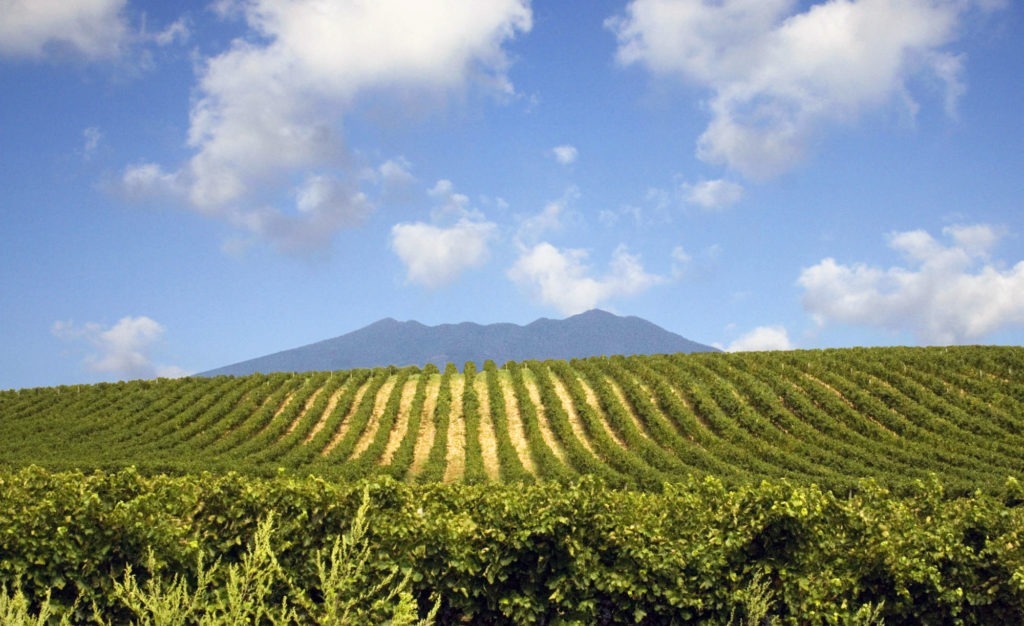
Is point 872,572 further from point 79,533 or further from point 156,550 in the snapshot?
point 79,533

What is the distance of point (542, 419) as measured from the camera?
40.3 meters

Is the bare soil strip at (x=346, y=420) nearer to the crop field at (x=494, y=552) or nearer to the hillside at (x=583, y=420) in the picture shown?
the hillside at (x=583, y=420)

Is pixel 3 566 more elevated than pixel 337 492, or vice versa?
pixel 337 492

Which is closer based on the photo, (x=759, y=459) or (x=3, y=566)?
(x=3, y=566)

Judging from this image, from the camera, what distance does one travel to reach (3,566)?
11.2 metres

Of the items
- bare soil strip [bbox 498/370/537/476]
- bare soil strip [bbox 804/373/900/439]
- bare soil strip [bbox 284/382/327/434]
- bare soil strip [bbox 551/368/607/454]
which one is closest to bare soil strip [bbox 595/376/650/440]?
bare soil strip [bbox 551/368/607/454]

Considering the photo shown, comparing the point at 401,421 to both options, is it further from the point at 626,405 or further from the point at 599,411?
the point at 626,405

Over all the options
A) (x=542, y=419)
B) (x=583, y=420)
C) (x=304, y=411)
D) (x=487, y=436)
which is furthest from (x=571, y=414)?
(x=304, y=411)

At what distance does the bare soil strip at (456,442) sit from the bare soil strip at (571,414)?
235 inches

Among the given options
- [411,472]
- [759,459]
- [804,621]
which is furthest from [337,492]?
[759,459]

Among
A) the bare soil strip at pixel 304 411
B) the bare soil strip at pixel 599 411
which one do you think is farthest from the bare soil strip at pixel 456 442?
the bare soil strip at pixel 304 411

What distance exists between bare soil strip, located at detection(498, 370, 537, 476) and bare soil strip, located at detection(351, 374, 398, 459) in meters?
7.37

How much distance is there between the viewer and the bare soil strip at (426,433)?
34312 millimetres

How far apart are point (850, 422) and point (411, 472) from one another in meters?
23.8
